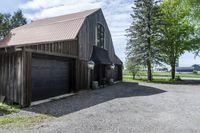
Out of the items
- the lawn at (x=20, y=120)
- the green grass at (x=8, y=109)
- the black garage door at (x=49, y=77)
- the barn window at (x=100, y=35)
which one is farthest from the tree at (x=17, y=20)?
the lawn at (x=20, y=120)

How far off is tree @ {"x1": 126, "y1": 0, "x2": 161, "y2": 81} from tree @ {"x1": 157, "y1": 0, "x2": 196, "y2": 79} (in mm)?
1807

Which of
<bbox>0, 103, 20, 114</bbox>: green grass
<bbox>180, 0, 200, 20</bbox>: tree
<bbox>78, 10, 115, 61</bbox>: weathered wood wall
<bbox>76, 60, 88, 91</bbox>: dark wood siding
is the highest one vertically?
<bbox>180, 0, 200, 20</bbox>: tree

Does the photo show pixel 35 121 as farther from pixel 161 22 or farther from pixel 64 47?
pixel 161 22

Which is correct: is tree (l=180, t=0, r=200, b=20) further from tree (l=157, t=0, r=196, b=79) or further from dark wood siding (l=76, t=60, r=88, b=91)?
dark wood siding (l=76, t=60, r=88, b=91)

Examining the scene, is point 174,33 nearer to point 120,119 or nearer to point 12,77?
point 12,77

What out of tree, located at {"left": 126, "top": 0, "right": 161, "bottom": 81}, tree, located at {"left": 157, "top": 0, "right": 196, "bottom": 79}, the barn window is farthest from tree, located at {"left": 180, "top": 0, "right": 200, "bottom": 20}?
the barn window

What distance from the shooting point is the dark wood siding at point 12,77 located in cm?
995

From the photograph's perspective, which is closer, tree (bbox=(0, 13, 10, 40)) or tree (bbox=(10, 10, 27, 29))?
tree (bbox=(0, 13, 10, 40))

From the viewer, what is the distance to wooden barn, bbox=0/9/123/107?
1013cm

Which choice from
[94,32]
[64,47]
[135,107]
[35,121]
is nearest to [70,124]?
[35,121]

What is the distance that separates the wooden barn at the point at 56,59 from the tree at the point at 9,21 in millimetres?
12762

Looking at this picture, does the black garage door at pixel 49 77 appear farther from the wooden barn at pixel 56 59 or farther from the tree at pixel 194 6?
the tree at pixel 194 6

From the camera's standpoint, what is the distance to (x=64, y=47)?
525 inches

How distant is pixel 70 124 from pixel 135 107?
12.6 feet
